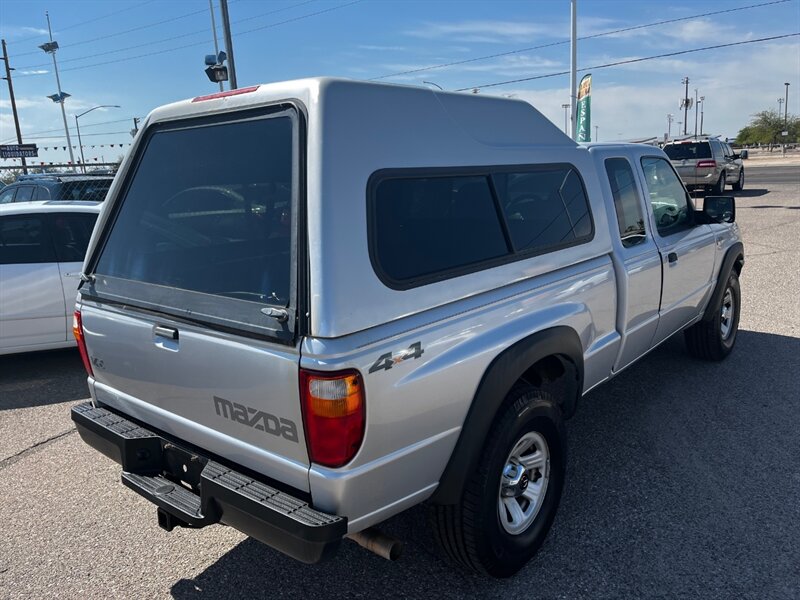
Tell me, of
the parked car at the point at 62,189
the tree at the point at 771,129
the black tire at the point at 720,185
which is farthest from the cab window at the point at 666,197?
the tree at the point at 771,129

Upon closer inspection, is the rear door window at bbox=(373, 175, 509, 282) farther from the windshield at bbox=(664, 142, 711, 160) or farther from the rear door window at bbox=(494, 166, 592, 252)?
the windshield at bbox=(664, 142, 711, 160)

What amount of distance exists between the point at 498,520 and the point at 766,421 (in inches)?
105

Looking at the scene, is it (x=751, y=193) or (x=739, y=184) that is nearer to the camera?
(x=751, y=193)

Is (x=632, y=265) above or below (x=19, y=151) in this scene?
below

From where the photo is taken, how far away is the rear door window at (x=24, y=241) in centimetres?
555

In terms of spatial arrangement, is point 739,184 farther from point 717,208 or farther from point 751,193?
point 717,208

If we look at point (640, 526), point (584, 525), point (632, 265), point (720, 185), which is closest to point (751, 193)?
point (720, 185)

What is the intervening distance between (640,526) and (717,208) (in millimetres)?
2721

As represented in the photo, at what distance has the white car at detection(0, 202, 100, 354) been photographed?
5488mm

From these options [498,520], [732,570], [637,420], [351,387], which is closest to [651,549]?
[732,570]

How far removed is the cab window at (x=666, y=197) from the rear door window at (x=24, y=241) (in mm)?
5120

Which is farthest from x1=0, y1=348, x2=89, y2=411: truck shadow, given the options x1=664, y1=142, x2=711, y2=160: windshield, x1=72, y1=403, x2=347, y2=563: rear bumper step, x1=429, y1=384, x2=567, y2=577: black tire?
x1=664, y1=142, x2=711, y2=160: windshield

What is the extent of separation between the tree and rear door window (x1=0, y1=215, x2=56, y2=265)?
9554cm

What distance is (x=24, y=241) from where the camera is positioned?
18.4 ft
